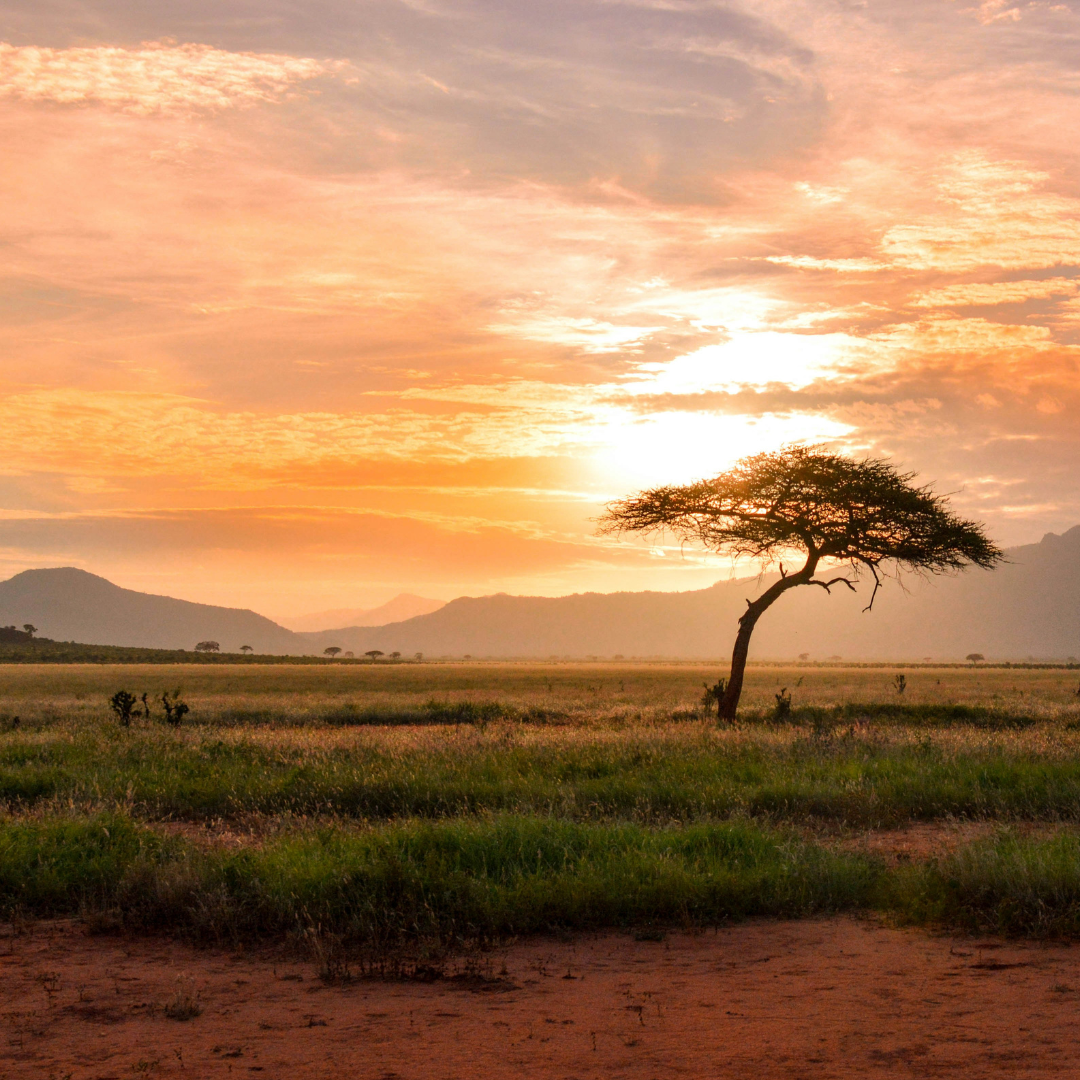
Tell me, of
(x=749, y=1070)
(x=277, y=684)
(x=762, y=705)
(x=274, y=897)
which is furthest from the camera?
(x=277, y=684)

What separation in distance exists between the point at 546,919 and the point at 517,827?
1.76 meters

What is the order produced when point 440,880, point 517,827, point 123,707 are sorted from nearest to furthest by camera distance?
point 440,880 < point 517,827 < point 123,707

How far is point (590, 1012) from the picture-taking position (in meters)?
6.52

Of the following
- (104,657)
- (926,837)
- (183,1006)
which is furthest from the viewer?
(104,657)

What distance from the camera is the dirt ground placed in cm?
564

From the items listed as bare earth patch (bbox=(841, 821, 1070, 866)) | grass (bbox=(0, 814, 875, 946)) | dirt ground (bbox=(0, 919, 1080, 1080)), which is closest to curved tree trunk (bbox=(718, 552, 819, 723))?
bare earth patch (bbox=(841, 821, 1070, 866))

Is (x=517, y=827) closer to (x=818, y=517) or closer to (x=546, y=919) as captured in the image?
(x=546, y=919)

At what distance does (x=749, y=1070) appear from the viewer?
18.0 feet

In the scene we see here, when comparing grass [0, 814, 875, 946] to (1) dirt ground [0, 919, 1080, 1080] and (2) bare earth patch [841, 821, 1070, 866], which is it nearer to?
(1) dirt ground [0, 919, 1080, 1080]

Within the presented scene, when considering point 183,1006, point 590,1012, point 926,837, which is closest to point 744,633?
point 926,837

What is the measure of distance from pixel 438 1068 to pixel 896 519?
84.5ft

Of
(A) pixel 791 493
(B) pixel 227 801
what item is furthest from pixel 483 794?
(A) pixel 791 493

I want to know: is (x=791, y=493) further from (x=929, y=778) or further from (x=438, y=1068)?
(x=438, y=1068)

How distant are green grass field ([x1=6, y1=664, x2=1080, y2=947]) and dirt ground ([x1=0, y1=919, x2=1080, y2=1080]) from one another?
0.55 meters
